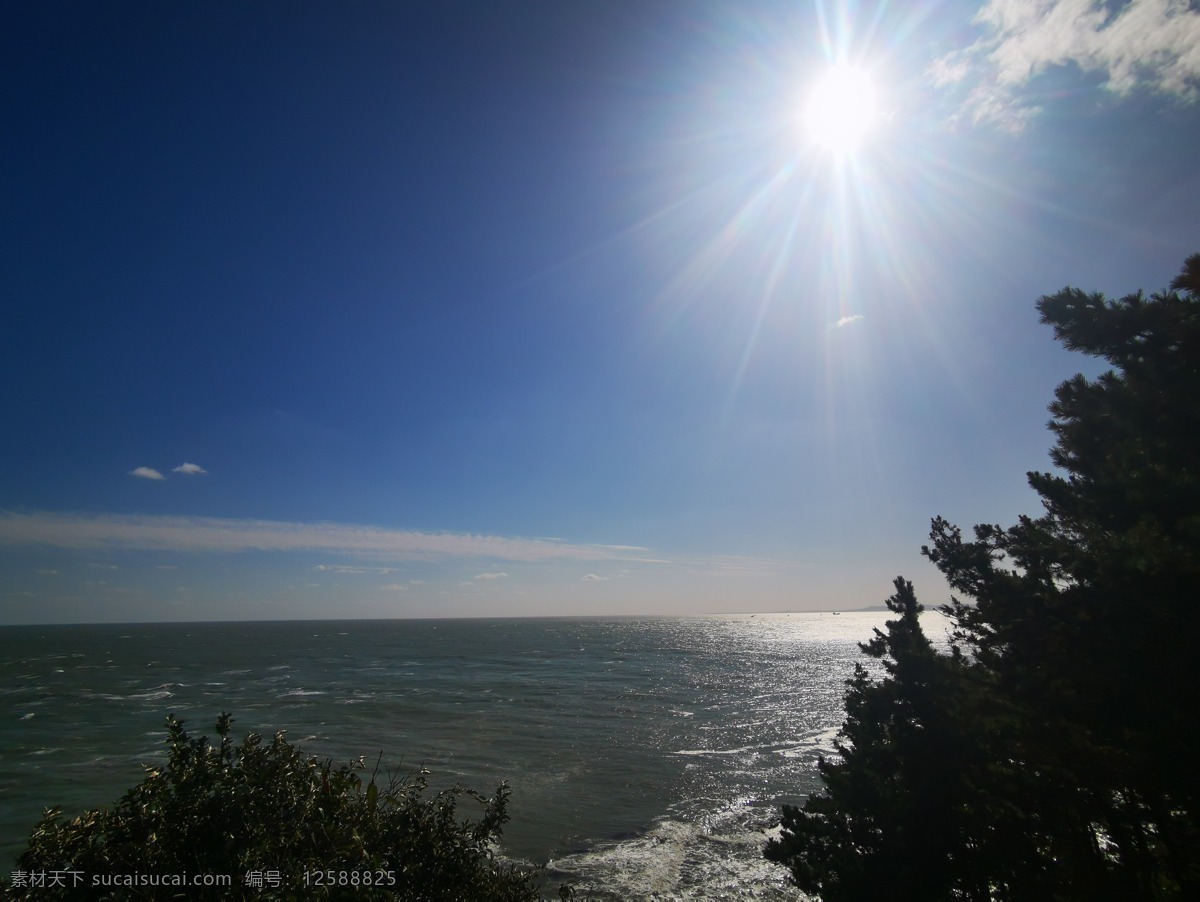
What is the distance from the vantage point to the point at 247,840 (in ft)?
19.6

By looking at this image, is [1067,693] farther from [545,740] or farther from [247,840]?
[545,740]

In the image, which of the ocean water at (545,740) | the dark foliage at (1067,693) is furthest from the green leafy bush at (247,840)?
the ocean water at (545,740)

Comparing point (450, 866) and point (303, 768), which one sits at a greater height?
point (303, 768)

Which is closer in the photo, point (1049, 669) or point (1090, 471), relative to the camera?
point (1049, 669)

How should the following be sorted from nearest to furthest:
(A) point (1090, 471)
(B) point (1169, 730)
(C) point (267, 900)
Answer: (C) point (267, 900) < (B) point (1169, 730) < (A) point (1090, 471)

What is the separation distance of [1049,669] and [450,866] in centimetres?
987

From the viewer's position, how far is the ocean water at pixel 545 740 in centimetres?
2136

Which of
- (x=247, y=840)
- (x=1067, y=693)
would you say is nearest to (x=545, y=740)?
(x=1067, y=693)

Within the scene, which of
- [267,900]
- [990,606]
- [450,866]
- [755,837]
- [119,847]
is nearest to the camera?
[267,900]

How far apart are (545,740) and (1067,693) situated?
35.2m

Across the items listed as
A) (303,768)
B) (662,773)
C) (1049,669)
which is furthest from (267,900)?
(662,773)

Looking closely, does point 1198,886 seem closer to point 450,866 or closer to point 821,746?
point 450,866

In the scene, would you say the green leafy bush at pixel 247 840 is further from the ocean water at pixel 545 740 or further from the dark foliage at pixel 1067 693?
the ocean water at pixel 545 740

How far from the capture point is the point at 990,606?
34.1 feet
